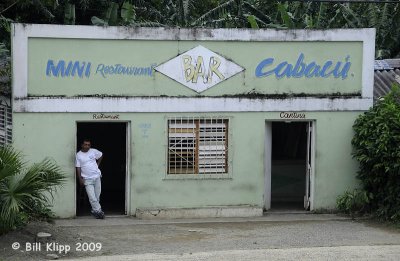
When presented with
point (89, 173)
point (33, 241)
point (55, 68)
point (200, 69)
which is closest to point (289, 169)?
point (200, 69)

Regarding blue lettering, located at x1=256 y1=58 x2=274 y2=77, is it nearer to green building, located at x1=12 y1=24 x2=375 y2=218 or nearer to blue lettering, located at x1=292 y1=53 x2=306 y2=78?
green building, located at x1=12 y1=24 x2=375 y2=218

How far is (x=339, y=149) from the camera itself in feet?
44.7

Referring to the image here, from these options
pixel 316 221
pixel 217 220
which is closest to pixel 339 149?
pixel 316 221

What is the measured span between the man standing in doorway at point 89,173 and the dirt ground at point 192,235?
31 cm

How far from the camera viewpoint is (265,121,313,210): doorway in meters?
13.9

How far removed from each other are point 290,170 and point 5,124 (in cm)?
653

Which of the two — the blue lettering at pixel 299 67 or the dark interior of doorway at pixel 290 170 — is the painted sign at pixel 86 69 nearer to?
the blue lettering at pixel 299 67

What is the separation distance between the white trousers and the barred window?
57.3 inches

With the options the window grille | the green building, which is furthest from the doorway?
the window grille

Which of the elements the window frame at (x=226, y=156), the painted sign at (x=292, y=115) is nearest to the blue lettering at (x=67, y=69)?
the window frame at (x=226, y=156)

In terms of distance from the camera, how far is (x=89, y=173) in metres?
12.7

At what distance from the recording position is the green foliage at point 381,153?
1229 centimetres

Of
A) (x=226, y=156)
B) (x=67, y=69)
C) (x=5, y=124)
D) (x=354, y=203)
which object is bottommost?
(x=354, y=203)

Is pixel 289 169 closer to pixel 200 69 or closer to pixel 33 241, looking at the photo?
pixel 200 69
